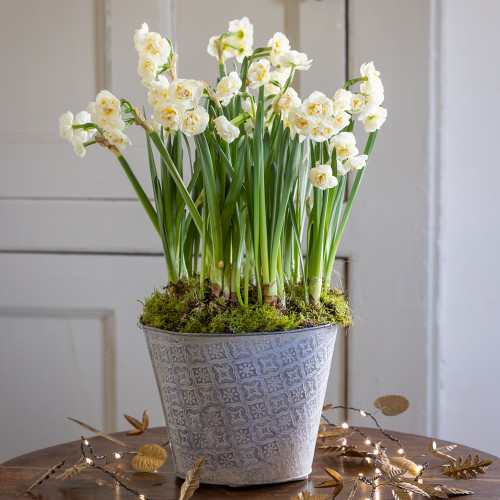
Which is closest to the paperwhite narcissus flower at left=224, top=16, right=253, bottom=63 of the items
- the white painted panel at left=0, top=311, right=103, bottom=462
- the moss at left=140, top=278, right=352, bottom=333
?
the moss at left=140, top=278, right=352, bottom=333

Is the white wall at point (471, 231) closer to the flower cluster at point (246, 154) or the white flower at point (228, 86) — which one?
the flower cluster at point (246, 154)

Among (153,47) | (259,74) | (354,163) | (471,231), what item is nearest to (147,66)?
(153,47)

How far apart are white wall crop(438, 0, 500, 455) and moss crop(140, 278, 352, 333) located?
58 centimetres

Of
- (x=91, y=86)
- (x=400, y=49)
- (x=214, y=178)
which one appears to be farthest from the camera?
(x=91, y=86)

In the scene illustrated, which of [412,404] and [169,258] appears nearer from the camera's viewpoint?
[169,258]

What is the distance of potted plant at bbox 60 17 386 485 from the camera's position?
67cm

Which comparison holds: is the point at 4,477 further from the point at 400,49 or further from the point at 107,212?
the point at 400,49

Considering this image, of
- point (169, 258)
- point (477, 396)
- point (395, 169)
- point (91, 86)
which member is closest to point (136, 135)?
point (91, 86)

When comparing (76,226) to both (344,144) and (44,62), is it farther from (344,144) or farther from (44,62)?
(344,144)

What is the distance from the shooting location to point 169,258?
0.75 m

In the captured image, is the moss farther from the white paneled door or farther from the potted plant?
the white paneled door

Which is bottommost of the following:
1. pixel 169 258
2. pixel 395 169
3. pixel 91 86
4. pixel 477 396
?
pixel 477 396

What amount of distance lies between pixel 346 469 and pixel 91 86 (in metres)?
0.91

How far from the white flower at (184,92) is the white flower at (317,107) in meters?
0.10
